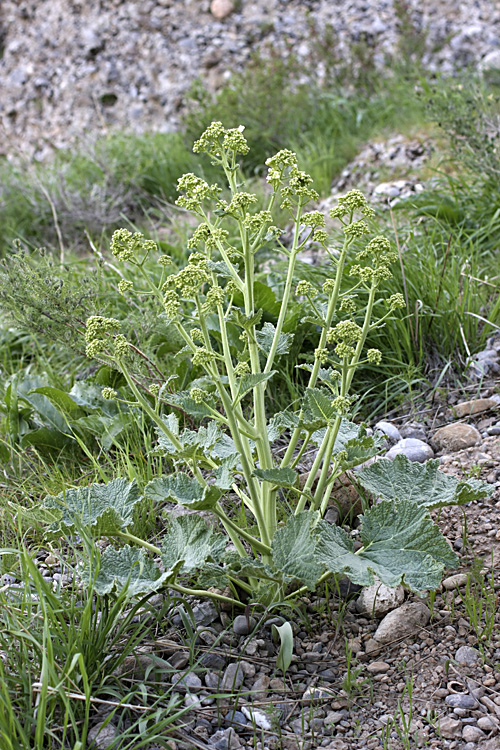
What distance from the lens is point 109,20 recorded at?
23.9 ft

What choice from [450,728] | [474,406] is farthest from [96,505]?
[474,406]

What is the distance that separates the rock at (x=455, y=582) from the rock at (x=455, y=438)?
24.5 inches

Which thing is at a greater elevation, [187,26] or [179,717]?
[187,26]

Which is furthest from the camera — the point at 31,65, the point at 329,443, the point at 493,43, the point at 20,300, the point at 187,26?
the point at 31,65

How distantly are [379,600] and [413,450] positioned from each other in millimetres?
675

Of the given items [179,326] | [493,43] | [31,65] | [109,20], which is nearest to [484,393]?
[179,326]

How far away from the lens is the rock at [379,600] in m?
1.63

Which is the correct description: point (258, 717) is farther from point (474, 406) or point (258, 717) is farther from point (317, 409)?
point (474, 406)

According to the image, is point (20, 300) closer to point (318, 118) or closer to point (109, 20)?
point (318, 118)

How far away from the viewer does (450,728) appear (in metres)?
1.33

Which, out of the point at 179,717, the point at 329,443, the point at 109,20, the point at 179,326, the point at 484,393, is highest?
the point at 109,20

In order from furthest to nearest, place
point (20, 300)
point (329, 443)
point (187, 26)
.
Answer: point (187, 26) → point (20, 300) → point (329, 443)

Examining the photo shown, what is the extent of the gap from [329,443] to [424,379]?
112 centimetres

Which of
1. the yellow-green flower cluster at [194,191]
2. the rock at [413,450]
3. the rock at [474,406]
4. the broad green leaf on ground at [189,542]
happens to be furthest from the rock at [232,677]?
the rock at [474,406]
